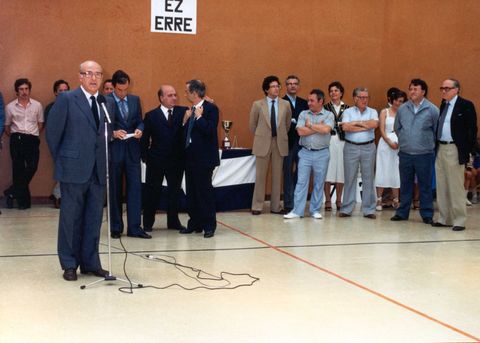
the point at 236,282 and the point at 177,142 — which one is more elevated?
the point at 177,142

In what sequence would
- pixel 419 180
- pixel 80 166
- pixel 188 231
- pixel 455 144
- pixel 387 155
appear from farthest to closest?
pixel 387 155
pixel 419 180
pixel 455 144
pixel 188 231
pixel 80 166

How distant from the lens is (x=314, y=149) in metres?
8.82

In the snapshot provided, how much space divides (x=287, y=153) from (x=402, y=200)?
62.6 inches

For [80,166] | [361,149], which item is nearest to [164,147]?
[80,166]

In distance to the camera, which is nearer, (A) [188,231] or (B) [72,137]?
(B) [72,137]

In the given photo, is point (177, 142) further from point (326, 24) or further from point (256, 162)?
point (326, 24)

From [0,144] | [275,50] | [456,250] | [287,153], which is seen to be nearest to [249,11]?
[275,50]

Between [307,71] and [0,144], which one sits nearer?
[0,144]

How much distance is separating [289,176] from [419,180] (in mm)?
1702

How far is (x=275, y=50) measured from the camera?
1081 centimetres

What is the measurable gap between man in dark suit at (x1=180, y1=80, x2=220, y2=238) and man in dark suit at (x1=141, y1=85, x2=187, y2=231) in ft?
0.70

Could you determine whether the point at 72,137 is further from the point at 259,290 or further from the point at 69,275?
the point at 259,290

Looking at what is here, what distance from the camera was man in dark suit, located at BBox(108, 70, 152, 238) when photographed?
23.3 feet

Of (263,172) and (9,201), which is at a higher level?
(263,172)
